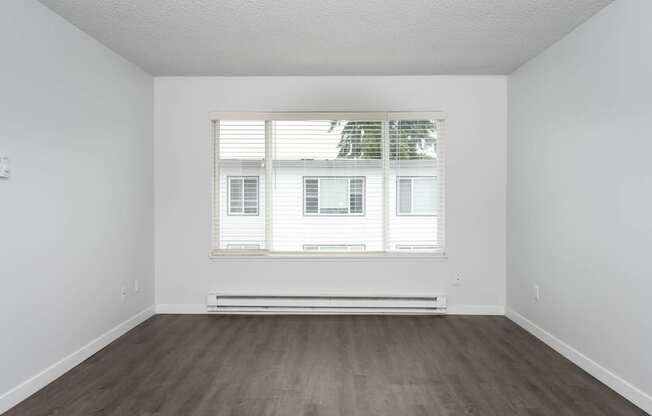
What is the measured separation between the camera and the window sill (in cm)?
453

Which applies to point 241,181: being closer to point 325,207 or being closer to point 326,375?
point 325,207

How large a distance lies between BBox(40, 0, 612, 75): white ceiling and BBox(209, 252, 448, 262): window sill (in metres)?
2.08

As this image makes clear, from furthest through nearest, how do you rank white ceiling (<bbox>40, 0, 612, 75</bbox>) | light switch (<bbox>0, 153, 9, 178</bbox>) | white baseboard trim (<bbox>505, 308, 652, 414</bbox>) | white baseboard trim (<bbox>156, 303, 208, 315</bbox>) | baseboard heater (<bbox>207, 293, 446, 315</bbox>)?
white baseboard trim (<bbox>156, 303, 208, 315</bbox>) < baseboard heater (<bbox>207, 293, 446, 315</bbox>) < white ceiling (<bbox>40, 0, 612, 75</bbox>) < white baseboard trim (<bbox>505, 308, 652, 414</bbox>) < light switch (<bbox>0, 153, 9, 178</bbox>)

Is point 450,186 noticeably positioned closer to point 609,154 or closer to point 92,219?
point 609,154

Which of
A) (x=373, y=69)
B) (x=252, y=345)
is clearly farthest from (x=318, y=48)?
(x=252, y=345)

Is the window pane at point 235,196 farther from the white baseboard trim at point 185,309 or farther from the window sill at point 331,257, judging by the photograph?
the white baseboard trim at point 185,309

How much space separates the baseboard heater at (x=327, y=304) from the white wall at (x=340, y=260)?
108mm

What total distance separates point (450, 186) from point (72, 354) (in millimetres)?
3985

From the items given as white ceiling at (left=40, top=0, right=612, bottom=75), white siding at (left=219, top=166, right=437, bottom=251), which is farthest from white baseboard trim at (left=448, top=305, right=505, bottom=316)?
white ceiling at (left=40, top=0, right=612, bottom=75)

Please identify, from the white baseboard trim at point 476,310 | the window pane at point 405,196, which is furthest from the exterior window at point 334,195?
the white baseboard trim at point 476,310

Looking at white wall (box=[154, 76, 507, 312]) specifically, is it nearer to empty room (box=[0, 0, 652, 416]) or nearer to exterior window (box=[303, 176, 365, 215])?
empty room (box=[0, 0, 652, 416])

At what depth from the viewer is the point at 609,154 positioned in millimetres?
2838

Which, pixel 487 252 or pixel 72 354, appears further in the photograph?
pixel 487 252

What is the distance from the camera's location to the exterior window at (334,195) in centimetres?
461
